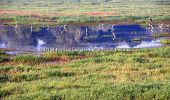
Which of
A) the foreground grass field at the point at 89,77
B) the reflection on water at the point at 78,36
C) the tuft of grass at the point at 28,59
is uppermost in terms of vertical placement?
the foreground grass field at the point at 89,77

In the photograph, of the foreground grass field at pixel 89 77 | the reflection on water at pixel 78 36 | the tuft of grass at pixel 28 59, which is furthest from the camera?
the reflection on water at pixel 78 36

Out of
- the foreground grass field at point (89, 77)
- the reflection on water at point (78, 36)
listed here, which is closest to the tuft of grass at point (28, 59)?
the foreground grass field at point (89, 77)

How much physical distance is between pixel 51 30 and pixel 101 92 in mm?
33901

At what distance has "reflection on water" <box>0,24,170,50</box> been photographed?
38625 mm

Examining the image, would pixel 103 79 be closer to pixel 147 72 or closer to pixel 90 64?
pixel 147 72

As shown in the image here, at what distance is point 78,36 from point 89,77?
24.1 m

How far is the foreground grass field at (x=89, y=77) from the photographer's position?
656 inches

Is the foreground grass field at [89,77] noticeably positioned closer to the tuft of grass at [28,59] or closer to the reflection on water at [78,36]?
the tuft of grass at [28,59]

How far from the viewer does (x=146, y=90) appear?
16.8 meters

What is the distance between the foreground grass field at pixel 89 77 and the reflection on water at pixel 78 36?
335 inches

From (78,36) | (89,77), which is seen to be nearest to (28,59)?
(89,77)

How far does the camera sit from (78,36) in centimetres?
4466

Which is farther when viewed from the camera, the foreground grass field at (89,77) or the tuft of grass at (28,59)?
A: the tuft of grass at (28,59)

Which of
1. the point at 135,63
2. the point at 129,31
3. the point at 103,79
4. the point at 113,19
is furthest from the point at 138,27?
the point at 103,79
